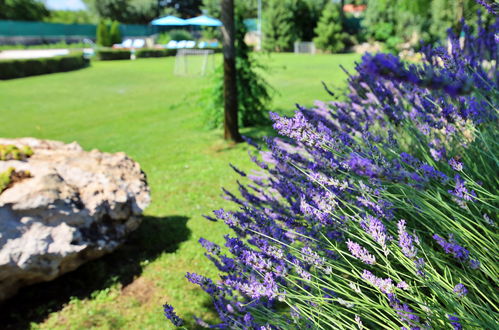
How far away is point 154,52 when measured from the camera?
3456 centimetres

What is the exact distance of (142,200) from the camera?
437 cm

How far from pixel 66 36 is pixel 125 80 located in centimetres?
2897

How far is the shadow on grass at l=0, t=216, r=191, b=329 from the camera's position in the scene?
3.59 metres

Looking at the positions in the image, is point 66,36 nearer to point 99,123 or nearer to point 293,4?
point 293,4

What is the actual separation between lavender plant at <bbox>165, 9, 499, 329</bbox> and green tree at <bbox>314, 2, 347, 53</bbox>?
37175 mm

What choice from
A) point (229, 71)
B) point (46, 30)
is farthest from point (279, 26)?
point (229, 71)

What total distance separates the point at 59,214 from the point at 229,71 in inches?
180

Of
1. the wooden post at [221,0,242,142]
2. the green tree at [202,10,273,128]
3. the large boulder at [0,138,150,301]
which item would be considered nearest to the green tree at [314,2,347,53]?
the green tree at [202,10,273,128]

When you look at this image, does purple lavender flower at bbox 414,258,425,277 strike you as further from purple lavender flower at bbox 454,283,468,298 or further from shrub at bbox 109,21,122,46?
shrub at bbox 109,21,122,46

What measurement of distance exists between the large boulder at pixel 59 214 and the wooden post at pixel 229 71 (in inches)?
139

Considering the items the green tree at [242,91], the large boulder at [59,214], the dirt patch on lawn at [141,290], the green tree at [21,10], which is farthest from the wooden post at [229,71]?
the green tree at [21,10]

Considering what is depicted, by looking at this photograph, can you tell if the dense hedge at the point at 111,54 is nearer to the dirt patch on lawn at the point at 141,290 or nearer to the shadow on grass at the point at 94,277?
the shadow on grass at the point at 94,277

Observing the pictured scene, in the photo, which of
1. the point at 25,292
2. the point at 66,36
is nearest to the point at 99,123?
the point at 25,292

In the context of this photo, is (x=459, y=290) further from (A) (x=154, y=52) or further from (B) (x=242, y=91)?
(A) (x=154, y=52)
